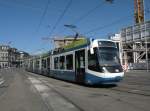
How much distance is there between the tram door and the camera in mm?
22656

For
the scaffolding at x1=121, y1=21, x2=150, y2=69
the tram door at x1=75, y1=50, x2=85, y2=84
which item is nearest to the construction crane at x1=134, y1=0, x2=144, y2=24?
the scaffolding at x1=121, y1=21, x2=150, y2=69

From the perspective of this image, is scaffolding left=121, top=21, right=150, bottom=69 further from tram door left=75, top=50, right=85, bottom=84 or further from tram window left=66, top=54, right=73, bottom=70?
tram door left=75, top=50, right=85, bottom=84

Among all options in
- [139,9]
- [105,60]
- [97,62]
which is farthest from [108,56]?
[139,9]

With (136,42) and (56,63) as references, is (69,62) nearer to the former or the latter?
(56,63)

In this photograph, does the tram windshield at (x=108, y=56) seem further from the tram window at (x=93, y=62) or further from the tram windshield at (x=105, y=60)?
the tram window at (x=93, y=62)

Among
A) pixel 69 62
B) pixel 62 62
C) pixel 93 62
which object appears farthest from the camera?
pixel 62 62

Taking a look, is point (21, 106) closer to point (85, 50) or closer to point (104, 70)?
point (104, 70)

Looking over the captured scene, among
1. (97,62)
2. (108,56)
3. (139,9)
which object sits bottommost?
(97,62)

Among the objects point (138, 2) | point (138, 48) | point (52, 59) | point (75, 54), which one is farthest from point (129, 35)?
point (75, 54)

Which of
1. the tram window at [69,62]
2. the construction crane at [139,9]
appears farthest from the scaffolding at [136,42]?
the tram window at [69,62]

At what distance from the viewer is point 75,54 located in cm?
2480

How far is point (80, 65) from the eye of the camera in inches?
918

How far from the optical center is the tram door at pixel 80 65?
A: 22.7 metres

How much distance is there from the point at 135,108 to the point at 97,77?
374 inches
